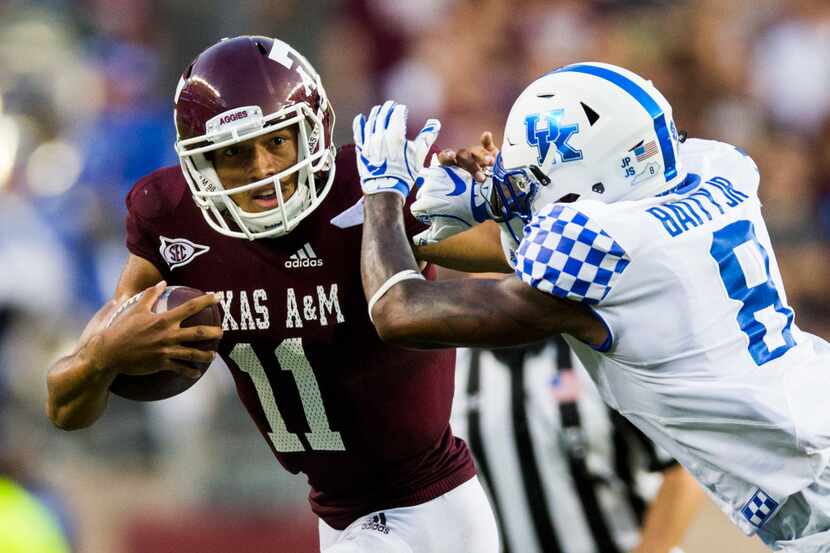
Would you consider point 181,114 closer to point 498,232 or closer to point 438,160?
point 438,160

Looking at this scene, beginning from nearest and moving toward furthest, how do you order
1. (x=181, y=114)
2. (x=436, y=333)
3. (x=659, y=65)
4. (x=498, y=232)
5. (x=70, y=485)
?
(x=436, y=333)
(x=181, y=114)
(x=498, y=232)
(x=70, y=485)
(x=659, y=65)

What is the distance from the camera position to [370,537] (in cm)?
364

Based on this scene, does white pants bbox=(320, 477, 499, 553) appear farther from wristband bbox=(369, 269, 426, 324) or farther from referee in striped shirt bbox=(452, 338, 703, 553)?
referee in striped shirt bbox=(452, 338, 703, 553)

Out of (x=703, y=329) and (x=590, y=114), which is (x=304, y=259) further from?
(x=703, y=329)

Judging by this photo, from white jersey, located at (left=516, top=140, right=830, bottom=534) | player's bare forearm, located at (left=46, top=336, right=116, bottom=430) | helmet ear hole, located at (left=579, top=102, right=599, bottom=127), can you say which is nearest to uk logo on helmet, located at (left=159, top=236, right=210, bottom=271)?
player's bare forearm, located at (left=46, top=336, right=116, bottom=430)

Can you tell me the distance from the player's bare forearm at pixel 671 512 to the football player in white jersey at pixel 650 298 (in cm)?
89

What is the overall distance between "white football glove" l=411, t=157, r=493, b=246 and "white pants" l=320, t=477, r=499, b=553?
71 cm

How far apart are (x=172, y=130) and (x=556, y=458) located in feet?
15.8

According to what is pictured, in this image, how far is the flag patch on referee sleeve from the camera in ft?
10.6

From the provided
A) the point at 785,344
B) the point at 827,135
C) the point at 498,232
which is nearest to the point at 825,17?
the point at 827,135

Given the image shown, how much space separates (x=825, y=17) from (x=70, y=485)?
5138mm

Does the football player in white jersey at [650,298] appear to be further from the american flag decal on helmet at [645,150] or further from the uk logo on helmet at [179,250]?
the uk logo on helmet at [179,250]

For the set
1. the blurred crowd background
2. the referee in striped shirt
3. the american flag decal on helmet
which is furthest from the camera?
the blurred crowd background

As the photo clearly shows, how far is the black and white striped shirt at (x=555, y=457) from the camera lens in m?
4.48
